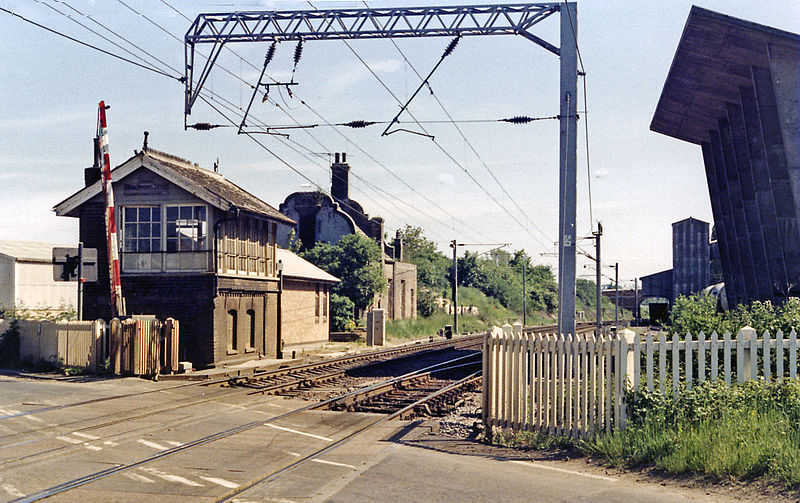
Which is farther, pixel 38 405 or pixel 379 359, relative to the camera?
pixel 379 359

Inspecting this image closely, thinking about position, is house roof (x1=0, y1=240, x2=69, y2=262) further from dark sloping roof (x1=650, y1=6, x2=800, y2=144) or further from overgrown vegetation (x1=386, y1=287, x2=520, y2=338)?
dark sloping roof (x1=650, y1=6, x2=800, y2=144)

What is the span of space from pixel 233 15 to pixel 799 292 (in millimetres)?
15739

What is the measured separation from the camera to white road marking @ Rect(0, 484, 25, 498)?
325 inches

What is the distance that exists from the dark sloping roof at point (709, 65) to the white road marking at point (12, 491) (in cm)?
1868

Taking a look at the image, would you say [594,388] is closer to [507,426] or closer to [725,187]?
[507,426]

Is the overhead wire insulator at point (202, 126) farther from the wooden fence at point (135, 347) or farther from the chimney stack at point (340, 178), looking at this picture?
the chimney stack at point (340, 178)

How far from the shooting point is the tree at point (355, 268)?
1934 inches

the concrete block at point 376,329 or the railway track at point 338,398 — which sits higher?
the concrete block at point 376,329

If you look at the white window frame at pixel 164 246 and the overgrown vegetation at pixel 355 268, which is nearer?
the white window frame at pixel 164 246

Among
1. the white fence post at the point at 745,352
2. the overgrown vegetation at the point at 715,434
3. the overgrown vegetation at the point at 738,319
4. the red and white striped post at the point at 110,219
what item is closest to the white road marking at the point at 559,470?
the overgrown vegetation at the point at 715,434

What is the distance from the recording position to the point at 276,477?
9102mm

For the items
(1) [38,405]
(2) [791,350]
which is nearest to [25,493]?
(1) [38,405]

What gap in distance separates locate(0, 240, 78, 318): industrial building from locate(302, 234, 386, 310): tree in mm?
15616

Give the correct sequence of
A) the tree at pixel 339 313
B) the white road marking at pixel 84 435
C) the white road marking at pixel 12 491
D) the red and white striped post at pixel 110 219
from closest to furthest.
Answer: the white road marking at pixel 12 491
the white road marking at pixel 84 435
the red and white striped post at pixel 110 219
the tree at pixel 339 313
